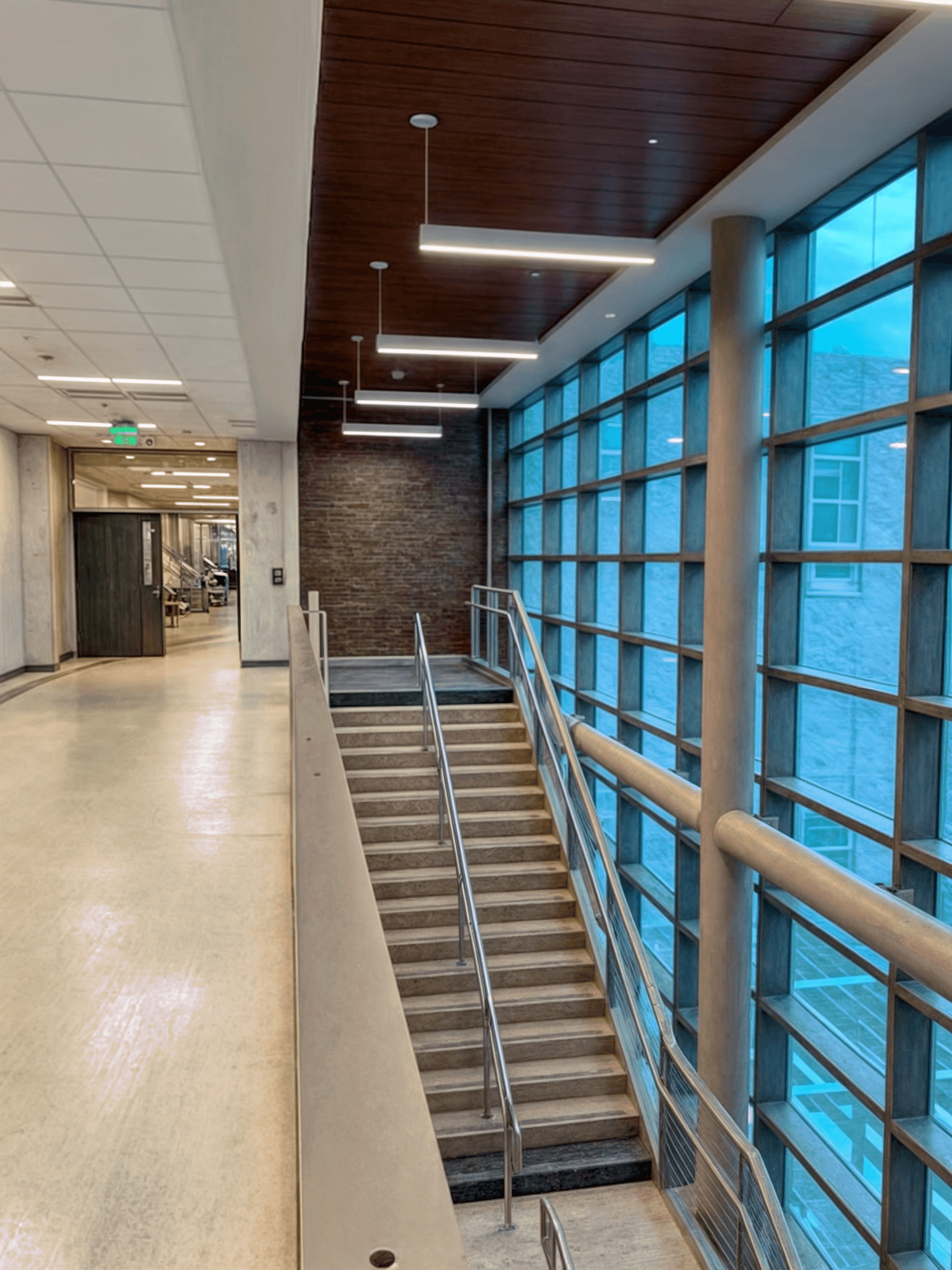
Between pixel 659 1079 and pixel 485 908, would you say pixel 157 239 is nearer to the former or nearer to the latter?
pixel 659 1079

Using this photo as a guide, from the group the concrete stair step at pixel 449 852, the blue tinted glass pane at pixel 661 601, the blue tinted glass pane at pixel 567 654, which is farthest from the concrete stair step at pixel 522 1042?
the blue tinted glass pane at pixel 567 654

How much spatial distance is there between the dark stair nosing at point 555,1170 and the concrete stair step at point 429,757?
12.0ft

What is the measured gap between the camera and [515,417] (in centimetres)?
1416

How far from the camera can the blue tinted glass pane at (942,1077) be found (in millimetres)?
5211

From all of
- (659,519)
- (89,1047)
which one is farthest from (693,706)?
(89,1047)

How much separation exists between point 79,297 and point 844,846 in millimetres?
5716

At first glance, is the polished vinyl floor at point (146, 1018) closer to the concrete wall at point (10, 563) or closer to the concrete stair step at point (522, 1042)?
the concrete stair step at point (522, 1042)

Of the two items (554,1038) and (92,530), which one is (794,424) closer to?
(554,1038)

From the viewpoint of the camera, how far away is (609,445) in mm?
10547

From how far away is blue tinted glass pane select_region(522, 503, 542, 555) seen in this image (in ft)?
43.2

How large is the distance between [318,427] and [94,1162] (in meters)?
12.8

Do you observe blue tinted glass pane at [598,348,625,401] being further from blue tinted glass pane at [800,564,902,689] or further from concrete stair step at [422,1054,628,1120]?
concrete stair step at [422,1054,628,1120]

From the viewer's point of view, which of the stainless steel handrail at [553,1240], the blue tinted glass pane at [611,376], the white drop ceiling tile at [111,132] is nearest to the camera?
the white drop ceiling tile at [111,132]

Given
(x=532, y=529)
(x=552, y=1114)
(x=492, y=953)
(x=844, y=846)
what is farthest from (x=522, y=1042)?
(x=532, y=529)
